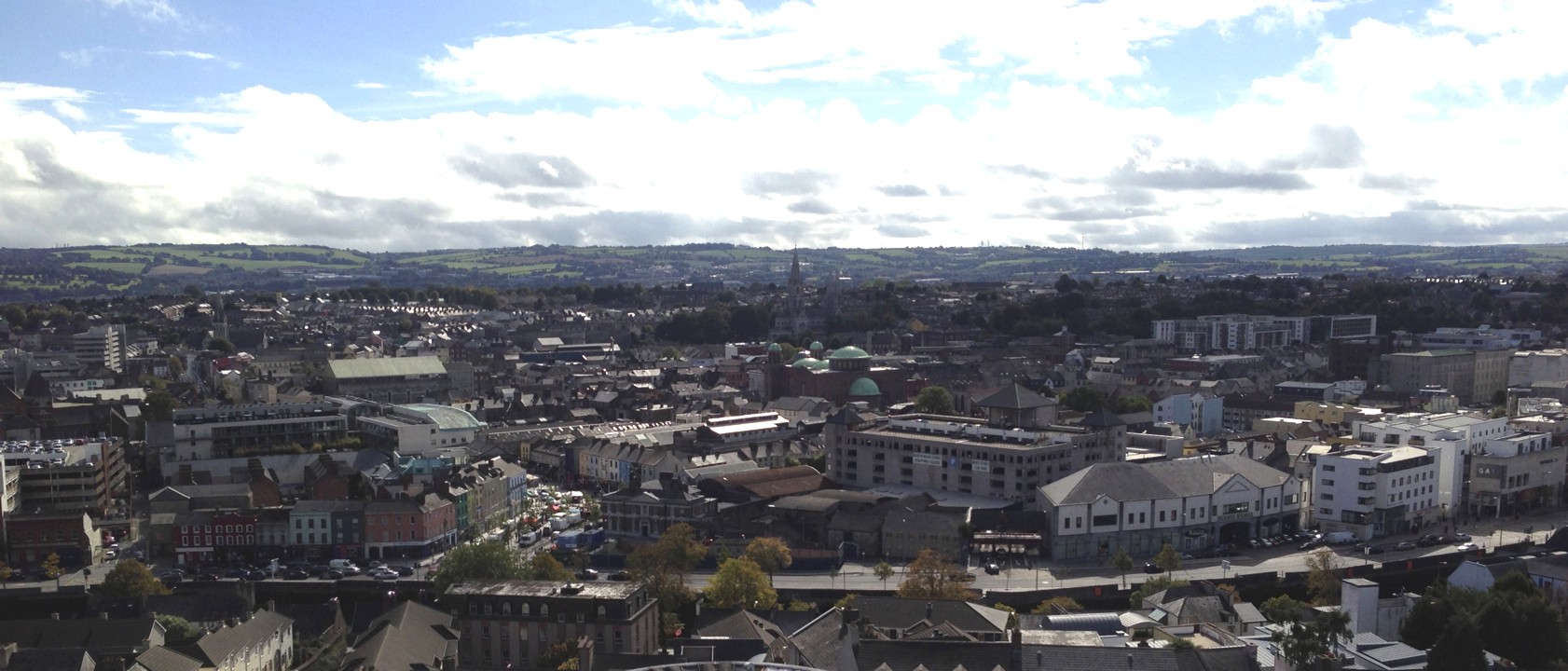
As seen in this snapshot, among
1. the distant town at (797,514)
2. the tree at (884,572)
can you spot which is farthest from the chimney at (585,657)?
the tree at (884,572)

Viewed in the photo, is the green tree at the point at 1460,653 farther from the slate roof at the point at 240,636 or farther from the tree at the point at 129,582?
the tree at the point at 129,582

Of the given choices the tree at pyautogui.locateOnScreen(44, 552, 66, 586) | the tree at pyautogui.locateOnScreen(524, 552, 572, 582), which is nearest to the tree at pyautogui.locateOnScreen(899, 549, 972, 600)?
the tree at pyautogui.locateOnScreen(524, 552, 572, 582)

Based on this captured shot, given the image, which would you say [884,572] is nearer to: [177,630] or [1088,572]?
[1088,572]

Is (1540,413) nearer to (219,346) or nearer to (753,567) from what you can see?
(753,567)

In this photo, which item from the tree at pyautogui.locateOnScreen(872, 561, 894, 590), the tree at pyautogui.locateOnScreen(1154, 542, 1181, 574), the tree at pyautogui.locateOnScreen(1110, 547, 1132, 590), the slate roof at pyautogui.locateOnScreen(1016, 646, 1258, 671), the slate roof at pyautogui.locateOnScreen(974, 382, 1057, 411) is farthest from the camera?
the slate roof at pyautogui.locateOnScreen(974, 382, 1057, 411)

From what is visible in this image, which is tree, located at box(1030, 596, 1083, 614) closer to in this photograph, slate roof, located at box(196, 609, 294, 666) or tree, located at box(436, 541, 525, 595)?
tree, located at box(436, 541, 525, 595)

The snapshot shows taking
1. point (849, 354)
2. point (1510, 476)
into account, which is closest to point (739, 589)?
point (1510, 476)
